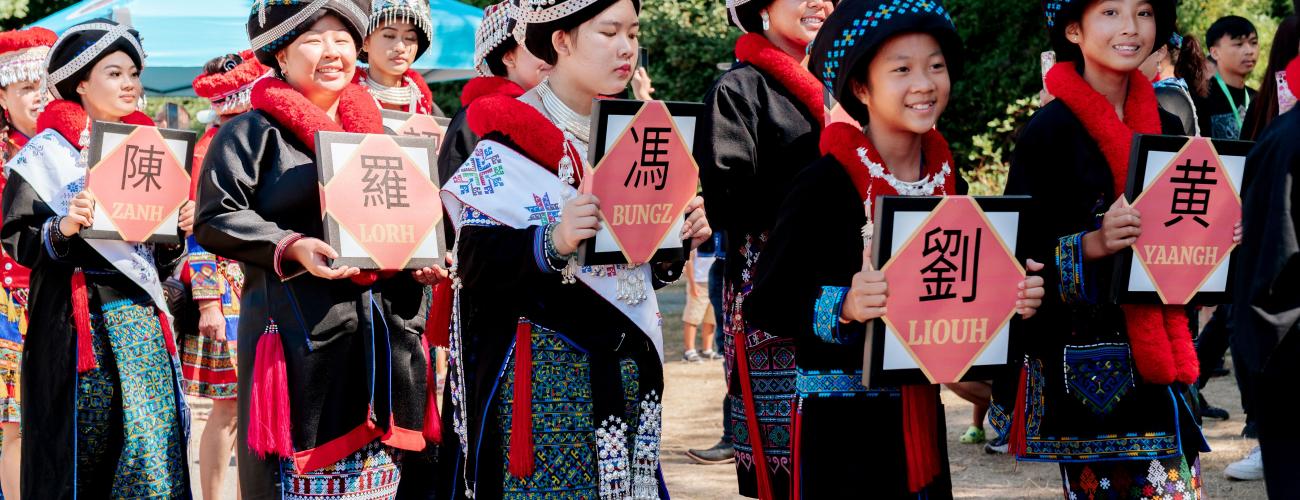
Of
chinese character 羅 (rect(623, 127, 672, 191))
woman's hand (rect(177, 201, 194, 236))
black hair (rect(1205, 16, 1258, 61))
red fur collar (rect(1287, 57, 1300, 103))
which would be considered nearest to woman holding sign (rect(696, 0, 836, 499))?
chinese character 羅 (rect(623, 127, 672, 191))

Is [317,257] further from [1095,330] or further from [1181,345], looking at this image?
[1181,345]

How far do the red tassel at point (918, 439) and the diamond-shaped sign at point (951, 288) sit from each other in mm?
225

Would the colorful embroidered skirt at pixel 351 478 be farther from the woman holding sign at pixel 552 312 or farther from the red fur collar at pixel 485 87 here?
the red fur collar at pixel 485 87

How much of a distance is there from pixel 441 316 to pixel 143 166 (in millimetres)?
1528

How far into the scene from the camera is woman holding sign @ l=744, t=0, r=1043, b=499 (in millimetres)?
3294

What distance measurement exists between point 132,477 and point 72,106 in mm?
1392

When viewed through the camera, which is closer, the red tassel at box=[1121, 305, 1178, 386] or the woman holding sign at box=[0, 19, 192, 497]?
the red tassel at box=[1121, 305, 1178, 386]

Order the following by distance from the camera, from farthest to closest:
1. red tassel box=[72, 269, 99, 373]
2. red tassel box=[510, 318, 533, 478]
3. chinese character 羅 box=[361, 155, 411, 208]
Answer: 1. red tassel box=[72, 269, 99, 373]
2. chinese character 羅 box=[361, 155, 411, 208]
3. red tassel box=[510, 318, 533, 478]

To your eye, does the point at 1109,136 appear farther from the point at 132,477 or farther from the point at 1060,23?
the point at 132,477

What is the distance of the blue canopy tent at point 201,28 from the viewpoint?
10.0 meters

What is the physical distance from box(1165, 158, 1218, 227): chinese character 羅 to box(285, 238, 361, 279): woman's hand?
7.18 ft

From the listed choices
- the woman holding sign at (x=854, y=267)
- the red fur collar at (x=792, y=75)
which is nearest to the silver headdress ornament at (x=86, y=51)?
the red fur collar at (x=792, y=75)

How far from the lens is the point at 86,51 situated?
16.8 ft

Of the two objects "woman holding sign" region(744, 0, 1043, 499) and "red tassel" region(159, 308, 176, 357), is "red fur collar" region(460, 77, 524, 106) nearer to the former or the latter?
"woman holding sign" region(744, 0, 1043, 499)
